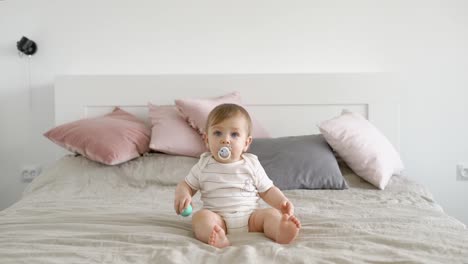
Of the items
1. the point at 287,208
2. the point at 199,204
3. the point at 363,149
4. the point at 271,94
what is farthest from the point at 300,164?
the point at 287,208

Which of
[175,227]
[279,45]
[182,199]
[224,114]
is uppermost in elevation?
[279,45]

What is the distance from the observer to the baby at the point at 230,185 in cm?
142

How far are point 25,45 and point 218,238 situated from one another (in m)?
1.86

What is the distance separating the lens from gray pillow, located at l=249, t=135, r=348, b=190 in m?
2.06

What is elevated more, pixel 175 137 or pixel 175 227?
pixel 175 137

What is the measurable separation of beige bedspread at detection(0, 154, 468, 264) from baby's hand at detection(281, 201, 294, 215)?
82mm

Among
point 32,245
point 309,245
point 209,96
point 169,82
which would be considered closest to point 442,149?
point 209,96

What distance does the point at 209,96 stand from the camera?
2.62 m

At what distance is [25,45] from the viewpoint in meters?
2.68

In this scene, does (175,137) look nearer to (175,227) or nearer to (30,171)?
(175,227)

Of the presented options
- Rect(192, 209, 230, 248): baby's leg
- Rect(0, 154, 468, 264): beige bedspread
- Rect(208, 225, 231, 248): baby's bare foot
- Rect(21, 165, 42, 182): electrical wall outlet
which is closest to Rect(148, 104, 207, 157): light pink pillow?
Rect(0, 154, 468, 264): beige bedspread

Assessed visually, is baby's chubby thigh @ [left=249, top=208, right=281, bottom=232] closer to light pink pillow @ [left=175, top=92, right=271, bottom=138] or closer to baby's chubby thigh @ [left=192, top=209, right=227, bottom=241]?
baby's chubby thigh @ [left=192, top=209, right=227, bottom=241]

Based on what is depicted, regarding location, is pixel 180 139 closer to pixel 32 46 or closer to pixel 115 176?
pixel 115 176

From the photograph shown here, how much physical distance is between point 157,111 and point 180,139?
0.24m
